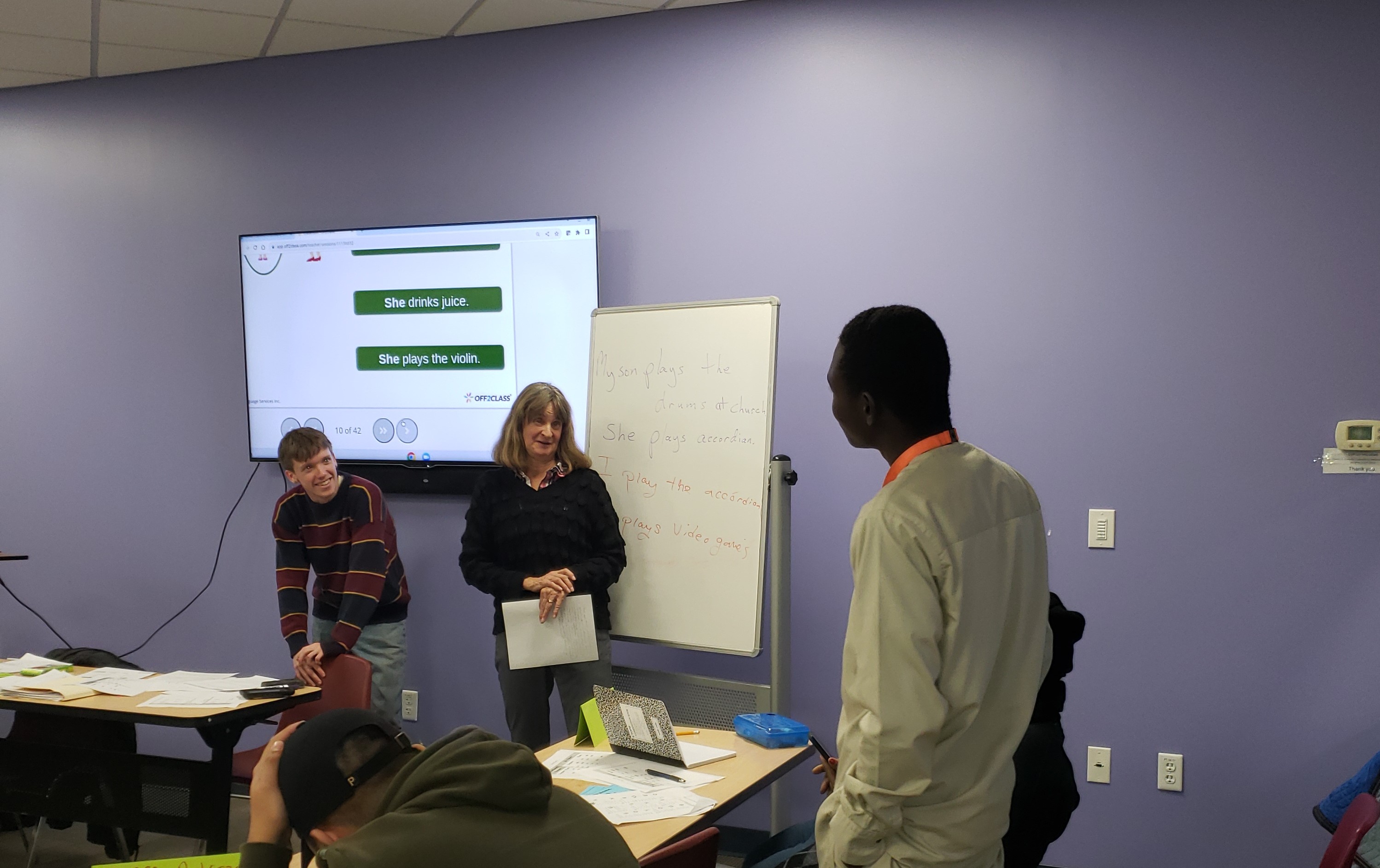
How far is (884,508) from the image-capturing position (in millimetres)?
1385

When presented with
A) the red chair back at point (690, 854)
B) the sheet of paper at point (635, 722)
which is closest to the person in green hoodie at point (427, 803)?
the red chair back at point (690, 854)

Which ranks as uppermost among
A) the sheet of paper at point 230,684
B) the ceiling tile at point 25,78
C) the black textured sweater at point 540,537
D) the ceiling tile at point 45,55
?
the ceiling tile at point 45,55

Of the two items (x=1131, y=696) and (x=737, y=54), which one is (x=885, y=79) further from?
(x=1131, y=696)

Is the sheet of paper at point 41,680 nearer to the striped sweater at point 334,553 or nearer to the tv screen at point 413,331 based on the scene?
the striped sweater at point 334,553

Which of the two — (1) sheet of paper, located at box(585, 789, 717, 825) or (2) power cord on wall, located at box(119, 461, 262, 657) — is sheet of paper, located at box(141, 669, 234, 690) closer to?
(2) power cord on wall, located at box(119, 461, 262, 657)

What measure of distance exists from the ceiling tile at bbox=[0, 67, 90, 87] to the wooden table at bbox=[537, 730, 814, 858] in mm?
3834

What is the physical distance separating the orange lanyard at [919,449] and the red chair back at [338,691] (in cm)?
210

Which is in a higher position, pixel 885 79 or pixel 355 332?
pixel 885 79

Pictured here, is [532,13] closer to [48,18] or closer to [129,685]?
[48,18]

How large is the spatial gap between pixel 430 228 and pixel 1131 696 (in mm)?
2956

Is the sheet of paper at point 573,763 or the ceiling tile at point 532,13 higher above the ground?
the ceiling tile at point 532,13

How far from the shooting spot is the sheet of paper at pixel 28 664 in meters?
3.16

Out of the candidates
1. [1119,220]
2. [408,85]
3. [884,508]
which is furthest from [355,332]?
[884,508]

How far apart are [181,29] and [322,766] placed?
353 centimetres
